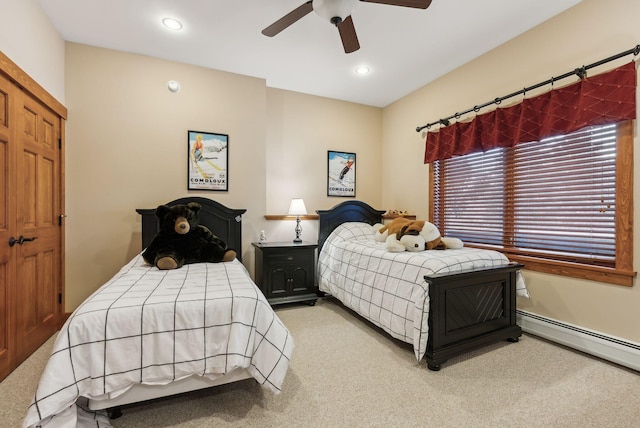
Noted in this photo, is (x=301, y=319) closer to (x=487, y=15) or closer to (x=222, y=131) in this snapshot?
(x=222, y=131)

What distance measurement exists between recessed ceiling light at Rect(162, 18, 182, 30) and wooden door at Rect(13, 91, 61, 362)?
1.25 m

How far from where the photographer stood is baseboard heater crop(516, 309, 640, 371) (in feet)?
6.77

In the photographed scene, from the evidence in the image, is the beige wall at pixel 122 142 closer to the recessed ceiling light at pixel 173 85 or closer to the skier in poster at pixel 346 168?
the recessed ceiling light at pixel 173 85

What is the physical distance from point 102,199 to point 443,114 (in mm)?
3960

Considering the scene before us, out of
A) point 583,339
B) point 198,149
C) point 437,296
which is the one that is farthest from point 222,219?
point 583,339

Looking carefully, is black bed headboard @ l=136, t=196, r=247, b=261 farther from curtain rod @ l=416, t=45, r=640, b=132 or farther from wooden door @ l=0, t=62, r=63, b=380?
curtain rod @ l=416, t=45, r=640, b=132

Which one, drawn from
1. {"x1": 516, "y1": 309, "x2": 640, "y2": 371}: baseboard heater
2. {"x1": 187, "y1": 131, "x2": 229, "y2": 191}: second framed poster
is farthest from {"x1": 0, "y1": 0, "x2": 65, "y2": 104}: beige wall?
{"x1": 516, "y1": 309, "x2": 640, "y2": 371}: baseboard heater

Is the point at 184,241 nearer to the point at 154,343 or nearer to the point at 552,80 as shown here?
the point at 154,343

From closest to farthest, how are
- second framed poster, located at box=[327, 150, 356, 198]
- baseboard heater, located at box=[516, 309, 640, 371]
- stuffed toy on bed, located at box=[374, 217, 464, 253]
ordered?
baseboard heater, located at box=[516, 309, 640, 371] < stuffed toy on bed, located at box=[374, 217, 464, 253] < second framed poster, located at box=[327, 150, 356, 198]

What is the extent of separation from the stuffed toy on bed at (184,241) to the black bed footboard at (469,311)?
5.96 feet

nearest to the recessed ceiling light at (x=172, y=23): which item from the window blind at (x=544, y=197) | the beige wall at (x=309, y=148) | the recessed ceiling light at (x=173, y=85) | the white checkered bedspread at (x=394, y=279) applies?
the recessed ceiling light at (x=173, y=85)

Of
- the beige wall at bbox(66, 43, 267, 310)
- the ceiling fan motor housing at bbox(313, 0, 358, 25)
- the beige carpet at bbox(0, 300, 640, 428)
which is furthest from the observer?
the beige wall at bbox(66, 43, 267, 310)

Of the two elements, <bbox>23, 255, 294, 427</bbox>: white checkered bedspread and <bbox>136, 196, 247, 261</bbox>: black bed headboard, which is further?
<bbox>136, 196, 247, 261</bbox>: black bed headboard

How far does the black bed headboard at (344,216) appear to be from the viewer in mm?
3850
